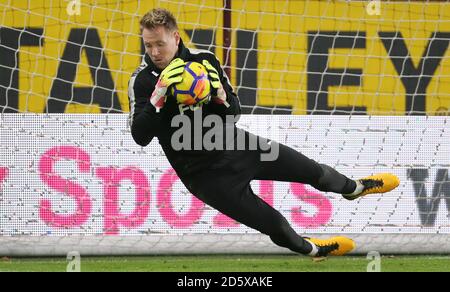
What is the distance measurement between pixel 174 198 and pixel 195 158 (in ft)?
11.0

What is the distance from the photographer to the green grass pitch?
8805 mm

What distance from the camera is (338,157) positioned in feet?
32.4

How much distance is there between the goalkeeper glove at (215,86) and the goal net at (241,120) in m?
3.54

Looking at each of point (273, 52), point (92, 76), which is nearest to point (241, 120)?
point (273, 52)

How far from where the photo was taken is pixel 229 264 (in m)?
9.16

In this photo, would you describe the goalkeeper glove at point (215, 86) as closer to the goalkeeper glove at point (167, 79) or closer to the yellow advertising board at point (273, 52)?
the goalkeeper glove at point (167, 79)

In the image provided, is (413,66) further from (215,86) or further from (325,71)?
A: (215,86)

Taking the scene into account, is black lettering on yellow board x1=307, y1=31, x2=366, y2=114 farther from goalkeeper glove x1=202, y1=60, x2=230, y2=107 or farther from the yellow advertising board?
goalkeeper glove x1=202, y1=60, x2=230, y2=107

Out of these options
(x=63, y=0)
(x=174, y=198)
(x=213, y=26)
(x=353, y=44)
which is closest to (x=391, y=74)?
(x=353, y=44)

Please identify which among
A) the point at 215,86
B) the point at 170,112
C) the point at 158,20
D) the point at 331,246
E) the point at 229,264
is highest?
the point at 158,20

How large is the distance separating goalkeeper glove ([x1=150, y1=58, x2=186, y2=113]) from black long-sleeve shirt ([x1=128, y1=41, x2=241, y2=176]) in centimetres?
17

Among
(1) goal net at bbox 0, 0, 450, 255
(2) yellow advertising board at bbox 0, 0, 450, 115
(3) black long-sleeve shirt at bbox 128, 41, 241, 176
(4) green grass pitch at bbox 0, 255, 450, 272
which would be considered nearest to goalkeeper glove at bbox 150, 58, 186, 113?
(3) black long-sleeve shirt at bbox 128, 41, 241, 176

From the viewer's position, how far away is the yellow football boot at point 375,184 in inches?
274

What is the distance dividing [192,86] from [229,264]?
11.7ft
